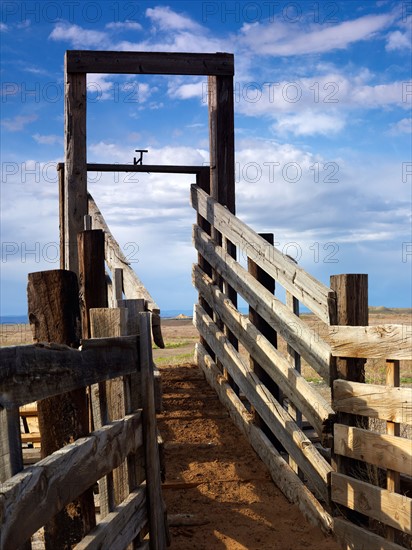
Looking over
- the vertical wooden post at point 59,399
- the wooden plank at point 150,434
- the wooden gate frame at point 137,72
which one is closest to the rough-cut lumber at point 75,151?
the wooden gate frame at point 137,72

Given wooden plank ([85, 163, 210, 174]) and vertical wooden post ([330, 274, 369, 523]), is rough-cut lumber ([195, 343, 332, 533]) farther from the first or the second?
wooden plank ([85, 163, 210, 174])

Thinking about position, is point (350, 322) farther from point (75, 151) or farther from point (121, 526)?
point (75, 151)

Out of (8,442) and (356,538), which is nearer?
(8,442)

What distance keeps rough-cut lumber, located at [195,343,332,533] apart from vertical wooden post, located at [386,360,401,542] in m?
0.74

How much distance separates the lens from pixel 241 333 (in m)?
7.12

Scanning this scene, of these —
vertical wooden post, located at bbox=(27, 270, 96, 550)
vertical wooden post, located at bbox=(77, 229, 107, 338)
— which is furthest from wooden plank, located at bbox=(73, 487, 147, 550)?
vertical wooden post, located at bbox=(77, 229, 107, 338)

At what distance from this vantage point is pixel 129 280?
5.64m

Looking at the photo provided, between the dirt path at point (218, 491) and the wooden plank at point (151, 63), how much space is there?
4.07 metres

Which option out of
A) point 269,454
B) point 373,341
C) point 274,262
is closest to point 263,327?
point 274,262

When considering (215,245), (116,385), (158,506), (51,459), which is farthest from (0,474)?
(215,245)

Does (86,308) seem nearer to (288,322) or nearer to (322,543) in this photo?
(288,322)

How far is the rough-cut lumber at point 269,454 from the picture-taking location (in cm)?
587

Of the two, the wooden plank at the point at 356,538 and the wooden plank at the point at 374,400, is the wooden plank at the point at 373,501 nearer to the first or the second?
the wooden plank at the point at 356,538

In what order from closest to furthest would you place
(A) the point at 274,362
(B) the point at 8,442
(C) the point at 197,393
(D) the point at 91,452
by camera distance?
(B) the point at 8,442
(D) the point at 91,452
(A) the point at 274,362
(C) the point at 197,393
